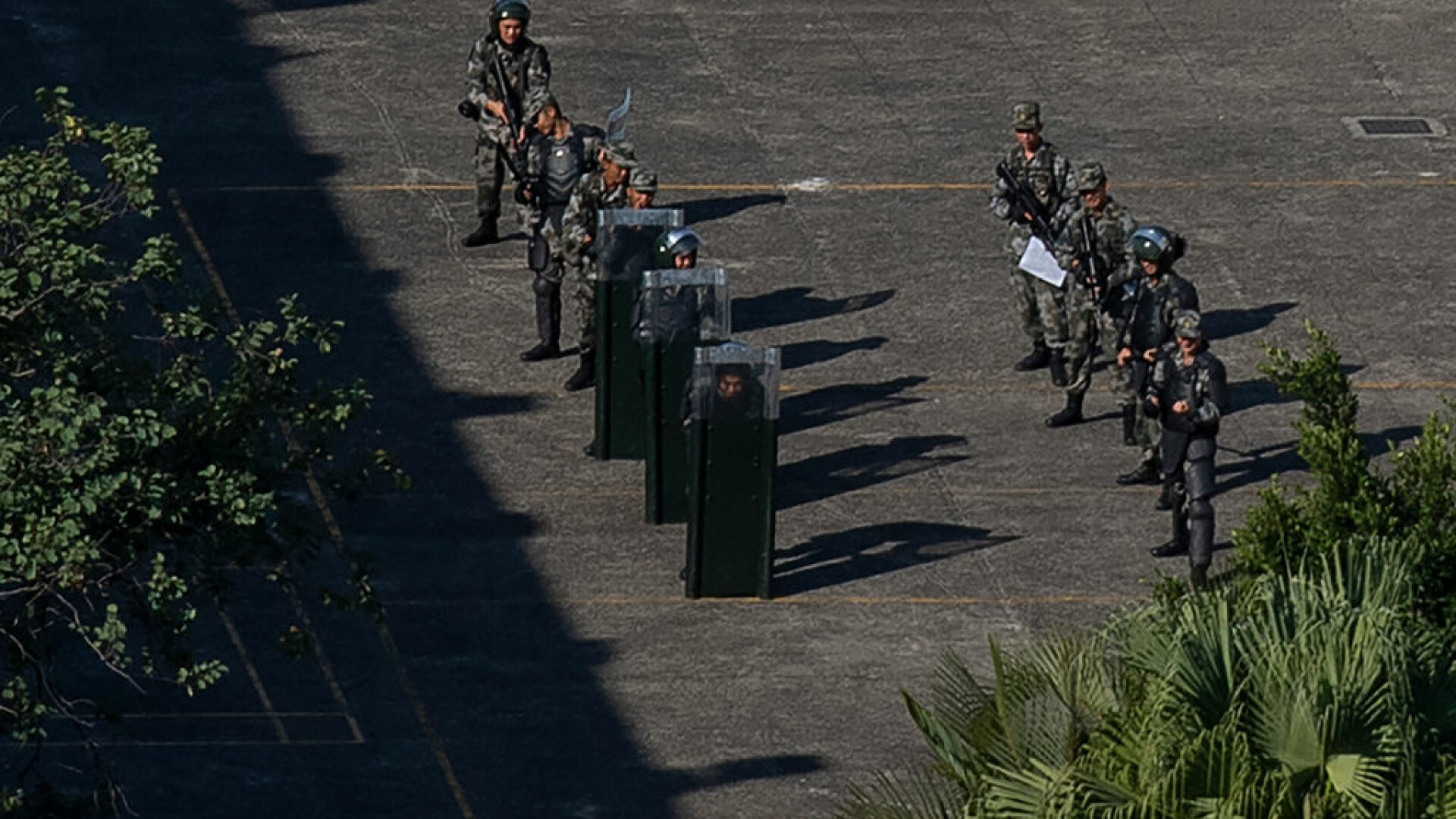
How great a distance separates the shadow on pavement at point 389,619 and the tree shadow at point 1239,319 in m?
5.02

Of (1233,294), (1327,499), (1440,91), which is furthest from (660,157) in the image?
(1327,499)

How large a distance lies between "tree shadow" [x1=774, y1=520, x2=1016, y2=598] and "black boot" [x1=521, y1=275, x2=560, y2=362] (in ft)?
13.4

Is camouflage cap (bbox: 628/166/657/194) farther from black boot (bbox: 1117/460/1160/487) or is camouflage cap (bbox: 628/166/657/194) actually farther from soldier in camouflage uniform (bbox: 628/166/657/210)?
black boot (bbox: 1117/460/1160/487)

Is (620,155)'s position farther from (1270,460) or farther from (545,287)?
(1270,460)

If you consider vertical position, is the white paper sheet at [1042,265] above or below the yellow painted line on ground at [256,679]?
above

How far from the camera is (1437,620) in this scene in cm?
1780

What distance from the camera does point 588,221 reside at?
2794cm

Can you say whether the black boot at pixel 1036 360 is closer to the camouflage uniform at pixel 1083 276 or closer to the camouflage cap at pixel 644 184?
the camouflage uniform at pixel 1083 276

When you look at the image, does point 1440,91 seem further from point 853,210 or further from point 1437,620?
point 1437,620

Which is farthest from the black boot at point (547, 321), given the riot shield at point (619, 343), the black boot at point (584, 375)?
the riot shield at point (619, 343)

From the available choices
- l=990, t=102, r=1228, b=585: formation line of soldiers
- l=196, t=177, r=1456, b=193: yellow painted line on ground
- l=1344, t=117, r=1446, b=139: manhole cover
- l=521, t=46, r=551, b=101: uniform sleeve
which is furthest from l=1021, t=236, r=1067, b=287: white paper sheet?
l=1344, t=117, r=1446, b=139: manhole cover

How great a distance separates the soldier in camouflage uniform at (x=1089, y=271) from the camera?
1077 inches

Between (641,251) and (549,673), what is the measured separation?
15.9 ft

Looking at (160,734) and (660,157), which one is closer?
(160,734)
